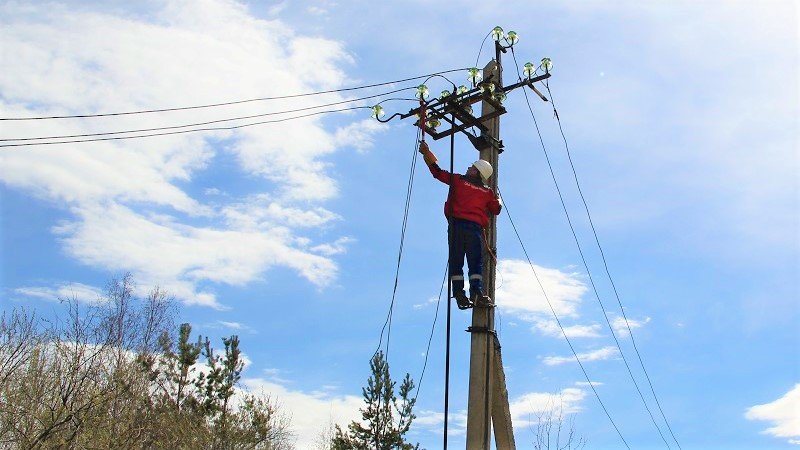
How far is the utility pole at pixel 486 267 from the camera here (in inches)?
261

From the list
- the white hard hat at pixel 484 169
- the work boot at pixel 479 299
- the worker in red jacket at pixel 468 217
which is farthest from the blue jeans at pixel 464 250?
the white hard hat at pixel 484 169

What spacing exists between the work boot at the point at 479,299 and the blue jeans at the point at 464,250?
0.37 feet

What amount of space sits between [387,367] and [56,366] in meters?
10.3

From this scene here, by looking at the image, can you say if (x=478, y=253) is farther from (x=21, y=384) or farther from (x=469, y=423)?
(x=21, y=384)

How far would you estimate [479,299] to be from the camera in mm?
6859

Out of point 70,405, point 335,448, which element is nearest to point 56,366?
point 70,405

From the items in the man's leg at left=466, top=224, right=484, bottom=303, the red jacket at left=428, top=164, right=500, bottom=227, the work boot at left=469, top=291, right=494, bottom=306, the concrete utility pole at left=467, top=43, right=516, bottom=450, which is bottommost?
the concrete utility pole at left=467, top=43, right=516, bottom=450

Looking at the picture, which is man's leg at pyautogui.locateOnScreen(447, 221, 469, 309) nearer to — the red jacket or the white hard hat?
the red jacket

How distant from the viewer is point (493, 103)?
744 cm

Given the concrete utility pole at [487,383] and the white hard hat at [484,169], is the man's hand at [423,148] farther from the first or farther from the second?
the concrete utility pole at [487,383]

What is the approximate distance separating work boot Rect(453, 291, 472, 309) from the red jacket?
70 centimetres

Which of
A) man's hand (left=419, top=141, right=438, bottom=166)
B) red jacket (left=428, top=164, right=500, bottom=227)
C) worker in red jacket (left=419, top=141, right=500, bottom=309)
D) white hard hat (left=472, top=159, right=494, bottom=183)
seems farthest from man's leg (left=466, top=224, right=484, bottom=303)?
man's hand (left=419, top=141, right=438, bottom=166)

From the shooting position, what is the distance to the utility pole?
261 inches

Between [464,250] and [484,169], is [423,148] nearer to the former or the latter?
[484,169]
